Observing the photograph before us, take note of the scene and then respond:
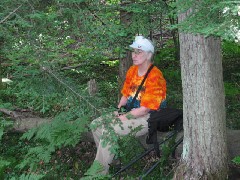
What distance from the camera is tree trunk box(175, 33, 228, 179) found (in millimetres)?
4387

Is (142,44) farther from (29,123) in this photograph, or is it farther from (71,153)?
(29,123)

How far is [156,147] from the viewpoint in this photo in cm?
509

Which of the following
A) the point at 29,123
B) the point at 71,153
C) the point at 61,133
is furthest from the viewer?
the point at 29,123

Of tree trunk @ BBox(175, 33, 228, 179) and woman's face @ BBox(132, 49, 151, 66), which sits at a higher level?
woman's face @ BBox(132, 49, 151, 66)

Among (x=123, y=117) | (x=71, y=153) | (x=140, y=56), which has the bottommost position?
(x=71, y=153)

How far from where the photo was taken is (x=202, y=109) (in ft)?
14.9

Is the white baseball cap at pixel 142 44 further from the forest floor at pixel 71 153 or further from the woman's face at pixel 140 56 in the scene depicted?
the forest floor at pixel 71 153

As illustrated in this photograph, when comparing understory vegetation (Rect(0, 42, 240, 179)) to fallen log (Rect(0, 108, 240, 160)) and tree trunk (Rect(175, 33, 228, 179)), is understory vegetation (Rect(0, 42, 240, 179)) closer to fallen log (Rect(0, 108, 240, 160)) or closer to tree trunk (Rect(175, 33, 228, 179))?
fallen log (Rect(0, 108, 240, 160))

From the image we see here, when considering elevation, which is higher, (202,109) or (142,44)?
(142,44)

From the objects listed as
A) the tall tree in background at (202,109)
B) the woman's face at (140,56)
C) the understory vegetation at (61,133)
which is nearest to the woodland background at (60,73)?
the understory vegetation at (61,133)

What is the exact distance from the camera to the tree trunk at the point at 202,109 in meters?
4.39

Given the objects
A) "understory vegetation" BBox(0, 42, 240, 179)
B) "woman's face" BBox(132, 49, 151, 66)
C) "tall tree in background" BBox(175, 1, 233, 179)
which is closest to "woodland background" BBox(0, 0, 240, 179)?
"understory vegetation" BBox(0, 42, 240, 179)

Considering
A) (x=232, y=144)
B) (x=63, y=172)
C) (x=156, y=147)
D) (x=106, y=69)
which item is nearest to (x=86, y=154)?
(x=63, y=172)

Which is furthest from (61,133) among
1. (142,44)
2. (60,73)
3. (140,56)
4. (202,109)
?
(202,109)
